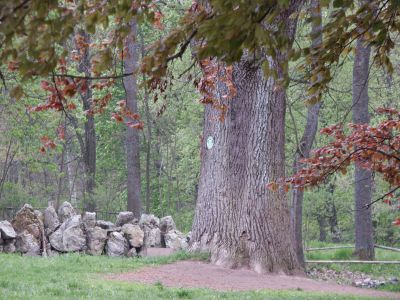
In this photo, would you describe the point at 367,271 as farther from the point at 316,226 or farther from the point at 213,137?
the point at 316,226

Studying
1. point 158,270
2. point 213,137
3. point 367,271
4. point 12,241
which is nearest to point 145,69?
point 158,270

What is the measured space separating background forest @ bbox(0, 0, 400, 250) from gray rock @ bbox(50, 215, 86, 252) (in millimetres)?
3498

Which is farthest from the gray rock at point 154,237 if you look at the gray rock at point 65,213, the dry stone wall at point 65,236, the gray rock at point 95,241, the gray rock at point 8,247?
the gray rock at point 8,247

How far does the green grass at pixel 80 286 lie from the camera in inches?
356

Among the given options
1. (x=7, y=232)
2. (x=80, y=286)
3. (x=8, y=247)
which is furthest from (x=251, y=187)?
(x=8, y=247)

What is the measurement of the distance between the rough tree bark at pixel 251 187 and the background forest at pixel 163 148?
526 centimetres

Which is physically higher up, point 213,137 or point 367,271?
point 213,137

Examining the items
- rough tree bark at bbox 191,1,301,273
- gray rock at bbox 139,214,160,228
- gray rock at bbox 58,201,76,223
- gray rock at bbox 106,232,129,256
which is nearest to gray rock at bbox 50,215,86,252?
gray rock at bbox 106,232,129,256

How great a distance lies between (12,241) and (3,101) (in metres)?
6.32

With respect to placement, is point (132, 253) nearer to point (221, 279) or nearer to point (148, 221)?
point (148, 221)

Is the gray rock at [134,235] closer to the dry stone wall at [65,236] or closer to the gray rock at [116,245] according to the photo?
the dry stone wall at [65,236]

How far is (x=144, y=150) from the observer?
34.0 metres

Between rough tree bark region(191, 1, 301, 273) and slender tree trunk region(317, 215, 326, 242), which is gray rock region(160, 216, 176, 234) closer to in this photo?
rough tree bark region(191, 1, 301, 273)

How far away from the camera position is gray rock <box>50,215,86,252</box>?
16.0m
